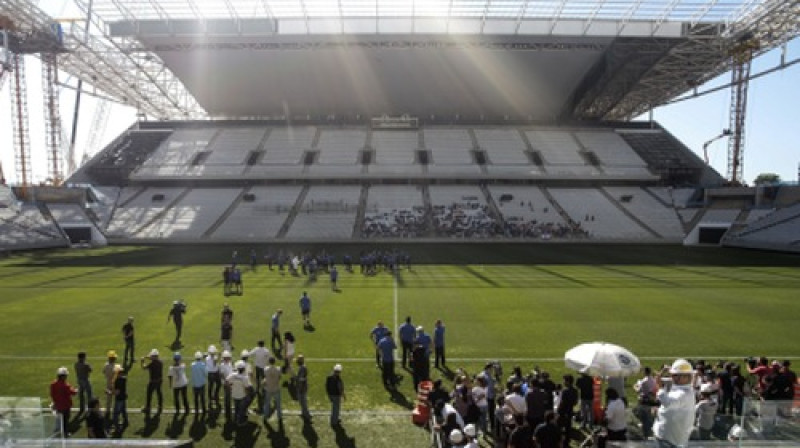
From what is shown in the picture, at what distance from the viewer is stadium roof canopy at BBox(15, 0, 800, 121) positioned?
42.0 metres

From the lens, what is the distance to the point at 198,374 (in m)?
9.76

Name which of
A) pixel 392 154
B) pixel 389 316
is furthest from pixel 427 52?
pixel 389 316

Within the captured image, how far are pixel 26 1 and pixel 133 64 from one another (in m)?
12.9

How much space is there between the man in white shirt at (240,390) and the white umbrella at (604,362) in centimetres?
583

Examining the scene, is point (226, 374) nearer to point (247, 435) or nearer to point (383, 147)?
point (247, 435)

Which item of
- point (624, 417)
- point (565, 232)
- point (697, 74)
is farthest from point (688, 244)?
point (624, 417)

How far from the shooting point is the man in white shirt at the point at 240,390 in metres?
9.27

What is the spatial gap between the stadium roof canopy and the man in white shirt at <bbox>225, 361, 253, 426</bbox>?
124ft

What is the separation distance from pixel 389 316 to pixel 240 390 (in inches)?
352

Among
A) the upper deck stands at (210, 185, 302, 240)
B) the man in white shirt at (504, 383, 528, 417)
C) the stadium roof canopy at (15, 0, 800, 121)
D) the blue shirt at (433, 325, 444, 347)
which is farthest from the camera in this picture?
the upper deck stands at (210, 185, 302, 240)

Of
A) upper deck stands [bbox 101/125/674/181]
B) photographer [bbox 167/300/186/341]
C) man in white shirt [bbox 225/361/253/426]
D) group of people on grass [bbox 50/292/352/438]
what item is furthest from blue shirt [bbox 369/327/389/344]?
upper deck stands [bbox 101/125/674/181]

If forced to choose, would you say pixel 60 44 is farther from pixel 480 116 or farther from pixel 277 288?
pixel 480 116

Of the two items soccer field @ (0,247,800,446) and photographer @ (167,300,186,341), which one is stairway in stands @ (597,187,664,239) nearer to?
soccer field @ (0,247,800,446)

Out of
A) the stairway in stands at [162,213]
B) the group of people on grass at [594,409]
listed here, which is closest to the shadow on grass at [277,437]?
the group of people on grass at [594,409]
